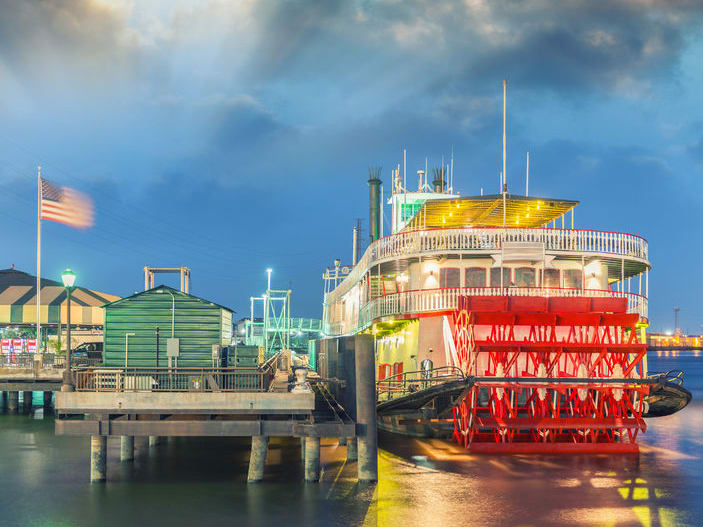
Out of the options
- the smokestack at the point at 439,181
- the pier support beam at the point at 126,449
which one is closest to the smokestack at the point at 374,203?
the smokestack at the point at 439,181

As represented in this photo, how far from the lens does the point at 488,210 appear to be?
26.8 meters

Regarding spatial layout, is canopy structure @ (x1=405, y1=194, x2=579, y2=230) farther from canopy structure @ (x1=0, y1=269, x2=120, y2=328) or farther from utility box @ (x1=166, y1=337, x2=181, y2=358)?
canopy structure @ (x1=0, y1=269, x2=120, y2=328)

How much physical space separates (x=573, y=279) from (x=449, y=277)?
3941 mm

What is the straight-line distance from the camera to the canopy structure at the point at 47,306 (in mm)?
55844

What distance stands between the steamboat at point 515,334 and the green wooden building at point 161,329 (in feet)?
17.8

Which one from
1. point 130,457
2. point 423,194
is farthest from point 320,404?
point 423,194

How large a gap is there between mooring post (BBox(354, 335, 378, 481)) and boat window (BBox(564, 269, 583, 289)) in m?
10.1

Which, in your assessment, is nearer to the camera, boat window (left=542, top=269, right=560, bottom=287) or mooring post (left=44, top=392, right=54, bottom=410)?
boat window (left=542, top=269, right=560, bottom=287)

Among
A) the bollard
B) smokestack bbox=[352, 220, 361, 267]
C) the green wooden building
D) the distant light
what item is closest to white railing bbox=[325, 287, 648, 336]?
the bollard

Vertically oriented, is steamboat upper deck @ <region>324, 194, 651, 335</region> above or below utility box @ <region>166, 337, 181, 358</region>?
above

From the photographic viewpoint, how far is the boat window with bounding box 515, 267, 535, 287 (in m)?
23.8

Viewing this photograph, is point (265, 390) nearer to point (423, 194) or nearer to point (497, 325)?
point (497, 325)

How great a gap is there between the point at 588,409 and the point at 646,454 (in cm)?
207

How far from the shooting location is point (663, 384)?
19.8m
